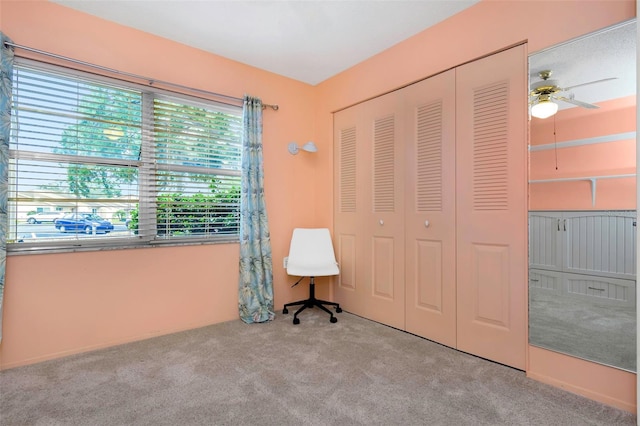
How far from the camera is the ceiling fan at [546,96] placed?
1.94 meters

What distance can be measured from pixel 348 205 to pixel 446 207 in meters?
1.11

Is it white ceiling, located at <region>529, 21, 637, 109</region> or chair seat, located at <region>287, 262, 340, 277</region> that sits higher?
white ceiling, located at <region>529, 21, 637, 109</region>

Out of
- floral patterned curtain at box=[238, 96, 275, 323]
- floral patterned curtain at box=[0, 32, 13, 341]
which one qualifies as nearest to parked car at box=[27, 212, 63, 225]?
floral patterned curtain at box=[0, 32, 13, 341]

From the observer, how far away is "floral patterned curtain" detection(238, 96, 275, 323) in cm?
306

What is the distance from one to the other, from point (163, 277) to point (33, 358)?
94 cm

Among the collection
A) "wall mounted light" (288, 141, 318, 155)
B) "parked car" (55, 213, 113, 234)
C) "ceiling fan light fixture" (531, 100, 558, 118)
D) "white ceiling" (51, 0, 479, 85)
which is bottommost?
"parked car" (55, 213, 113, 234)

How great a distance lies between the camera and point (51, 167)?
227 centimetres

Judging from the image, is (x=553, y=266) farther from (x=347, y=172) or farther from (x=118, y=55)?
(x=118, y=55)

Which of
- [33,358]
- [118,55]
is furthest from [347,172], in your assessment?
[33,358]

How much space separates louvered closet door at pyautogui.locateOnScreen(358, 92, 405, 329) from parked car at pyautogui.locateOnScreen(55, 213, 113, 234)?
2229 mm

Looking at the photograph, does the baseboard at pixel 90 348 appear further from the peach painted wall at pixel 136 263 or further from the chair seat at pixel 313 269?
the chair seat at pixel 313 269

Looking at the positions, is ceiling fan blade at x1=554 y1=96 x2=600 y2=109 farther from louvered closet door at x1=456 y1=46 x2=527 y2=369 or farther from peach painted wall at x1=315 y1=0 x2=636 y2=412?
peach painted wall at x1=315 y1=0 x2=636 y2=412

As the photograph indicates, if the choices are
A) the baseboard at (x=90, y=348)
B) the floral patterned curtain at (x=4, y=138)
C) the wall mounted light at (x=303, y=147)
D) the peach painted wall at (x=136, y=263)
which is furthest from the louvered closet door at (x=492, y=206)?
the floral patterned curtain at (x=4, y=138)

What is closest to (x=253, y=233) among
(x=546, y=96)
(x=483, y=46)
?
(x=483, y=46)
